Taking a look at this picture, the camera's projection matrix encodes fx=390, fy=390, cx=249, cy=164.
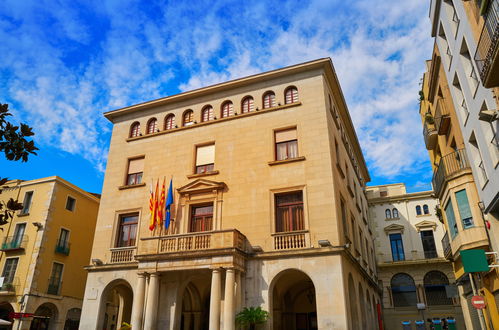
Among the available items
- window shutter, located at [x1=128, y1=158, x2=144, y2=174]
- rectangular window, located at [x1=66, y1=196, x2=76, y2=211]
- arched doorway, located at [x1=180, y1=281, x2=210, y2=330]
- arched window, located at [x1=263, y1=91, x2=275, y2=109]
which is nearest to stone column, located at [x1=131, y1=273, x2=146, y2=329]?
arched doorway, located at [x1=180, y1=281, x2=210, y2=330]

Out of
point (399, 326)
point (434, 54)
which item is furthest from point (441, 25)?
point (399, 326)

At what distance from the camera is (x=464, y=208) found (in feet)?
54.6

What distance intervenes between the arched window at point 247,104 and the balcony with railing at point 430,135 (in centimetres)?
1010

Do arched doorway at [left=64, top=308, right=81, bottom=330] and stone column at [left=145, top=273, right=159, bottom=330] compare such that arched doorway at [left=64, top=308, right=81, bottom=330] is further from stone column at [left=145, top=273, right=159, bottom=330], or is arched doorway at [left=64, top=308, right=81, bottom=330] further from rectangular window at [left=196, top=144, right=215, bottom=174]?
rectangular window at [left=196, top=144, right=215, bottom=174]

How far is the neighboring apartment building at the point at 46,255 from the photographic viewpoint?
2672 cm

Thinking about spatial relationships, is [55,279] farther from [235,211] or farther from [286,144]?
[286,144]

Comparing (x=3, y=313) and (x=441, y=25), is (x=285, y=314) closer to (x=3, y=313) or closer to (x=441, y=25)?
(x=441, y=25)

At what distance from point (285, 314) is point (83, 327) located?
10487 millimetres

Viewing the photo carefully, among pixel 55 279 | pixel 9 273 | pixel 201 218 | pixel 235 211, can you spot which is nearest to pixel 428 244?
pixel 235 211

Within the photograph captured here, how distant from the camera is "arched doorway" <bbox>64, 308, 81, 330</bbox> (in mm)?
28853

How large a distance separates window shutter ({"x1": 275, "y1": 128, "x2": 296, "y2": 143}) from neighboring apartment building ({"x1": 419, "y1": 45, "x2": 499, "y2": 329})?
24.4 ft

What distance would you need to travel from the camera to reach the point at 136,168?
2358 cm

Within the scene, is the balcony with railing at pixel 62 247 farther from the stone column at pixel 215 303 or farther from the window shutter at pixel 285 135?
the window shutter at pixel 285 135

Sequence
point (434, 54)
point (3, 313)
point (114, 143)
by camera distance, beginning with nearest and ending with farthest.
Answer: point (434, 54), point (114, 143), point (3, 313)
